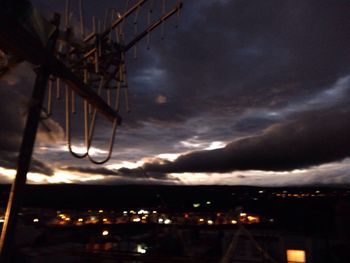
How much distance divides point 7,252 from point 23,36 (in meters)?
2.15

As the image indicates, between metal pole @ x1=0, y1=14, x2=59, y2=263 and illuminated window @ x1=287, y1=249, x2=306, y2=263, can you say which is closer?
metal pole @ x1=0, y1=14, x2=59, y2=263

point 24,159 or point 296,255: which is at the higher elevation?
point 24,159

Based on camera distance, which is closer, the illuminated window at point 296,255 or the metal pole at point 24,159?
the metal pole at point 24,159

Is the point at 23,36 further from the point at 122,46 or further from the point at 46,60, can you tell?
the point at 122,46

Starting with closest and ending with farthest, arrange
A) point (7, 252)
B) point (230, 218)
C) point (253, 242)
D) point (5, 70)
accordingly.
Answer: point (7, 252)
point (5, 70)
point (253, 242)
point (230, 218)

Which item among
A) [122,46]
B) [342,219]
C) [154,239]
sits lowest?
[154,239]

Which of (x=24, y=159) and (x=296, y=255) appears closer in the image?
(x=24, y=159)

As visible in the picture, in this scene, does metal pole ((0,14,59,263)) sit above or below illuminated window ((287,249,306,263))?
above

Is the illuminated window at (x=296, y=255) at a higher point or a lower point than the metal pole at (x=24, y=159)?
lower

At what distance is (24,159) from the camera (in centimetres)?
309

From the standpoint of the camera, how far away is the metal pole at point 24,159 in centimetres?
300

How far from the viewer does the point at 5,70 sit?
11.7 ft

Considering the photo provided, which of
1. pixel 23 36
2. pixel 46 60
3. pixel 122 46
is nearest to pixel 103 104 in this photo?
pixel 46 60

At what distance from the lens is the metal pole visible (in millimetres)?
2998
